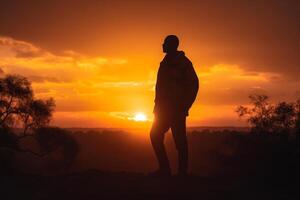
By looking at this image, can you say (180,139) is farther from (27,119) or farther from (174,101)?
(27,119)

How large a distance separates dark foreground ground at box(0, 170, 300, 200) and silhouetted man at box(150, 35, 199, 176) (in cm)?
65

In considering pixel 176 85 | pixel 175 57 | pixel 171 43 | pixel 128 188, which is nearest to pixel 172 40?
pixel 171 43

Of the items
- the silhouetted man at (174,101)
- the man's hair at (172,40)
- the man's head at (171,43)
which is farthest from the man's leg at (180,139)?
the man's hair at (172,40)

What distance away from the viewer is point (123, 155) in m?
82.5

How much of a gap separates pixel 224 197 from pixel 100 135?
330ft

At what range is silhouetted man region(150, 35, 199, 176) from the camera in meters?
12.1

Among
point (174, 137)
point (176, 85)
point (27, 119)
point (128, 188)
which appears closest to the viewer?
point (128, 188)

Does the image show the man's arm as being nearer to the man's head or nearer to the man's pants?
the man's pants

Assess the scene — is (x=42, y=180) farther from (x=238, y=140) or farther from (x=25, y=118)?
(x=25, y=118)

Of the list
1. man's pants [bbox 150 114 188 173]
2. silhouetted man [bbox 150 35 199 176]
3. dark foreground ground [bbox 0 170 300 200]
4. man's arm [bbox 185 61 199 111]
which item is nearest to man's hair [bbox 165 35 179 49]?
silhouetted man [bbox 150 35 199 176]

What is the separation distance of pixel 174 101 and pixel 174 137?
85 cm

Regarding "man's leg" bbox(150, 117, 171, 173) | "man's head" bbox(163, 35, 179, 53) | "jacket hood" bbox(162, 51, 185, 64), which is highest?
"man's head" bbox(163, 35, 179, 53)

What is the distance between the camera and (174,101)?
12117 mm

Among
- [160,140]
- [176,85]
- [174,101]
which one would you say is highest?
[176,85]
